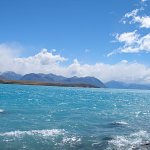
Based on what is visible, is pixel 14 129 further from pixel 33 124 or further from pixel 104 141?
pixel 104 141

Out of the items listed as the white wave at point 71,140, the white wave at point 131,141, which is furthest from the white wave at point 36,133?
the white wave at point 131,141

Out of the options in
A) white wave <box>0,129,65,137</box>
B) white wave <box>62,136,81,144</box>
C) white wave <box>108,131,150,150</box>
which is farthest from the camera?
white wave <box>0,129,65,137</box>

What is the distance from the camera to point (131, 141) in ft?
121

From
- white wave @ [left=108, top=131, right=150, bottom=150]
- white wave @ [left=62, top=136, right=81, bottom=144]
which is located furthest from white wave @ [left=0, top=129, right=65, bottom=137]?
white wave @ [left=108, top=131, right=150, bottom=150]

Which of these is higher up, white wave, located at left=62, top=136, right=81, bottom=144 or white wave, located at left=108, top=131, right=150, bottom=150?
white wave, located at left=108, top=131, right=150, bottom=150

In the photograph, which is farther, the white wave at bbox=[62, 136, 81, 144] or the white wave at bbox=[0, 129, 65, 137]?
the white wave at bbox=[0, 129, 65, 137]

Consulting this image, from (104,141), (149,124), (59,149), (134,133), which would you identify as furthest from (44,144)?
(149,124)

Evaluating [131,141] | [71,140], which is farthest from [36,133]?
[131,141]

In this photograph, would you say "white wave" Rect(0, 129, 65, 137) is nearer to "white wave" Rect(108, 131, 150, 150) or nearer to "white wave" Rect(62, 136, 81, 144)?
"white wave" Rect(62, 136, 81, 144)

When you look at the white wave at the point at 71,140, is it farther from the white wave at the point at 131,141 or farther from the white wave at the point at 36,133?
the white wave at the point at 131,141

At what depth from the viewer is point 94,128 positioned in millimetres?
45969

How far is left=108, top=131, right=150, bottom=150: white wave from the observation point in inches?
1318

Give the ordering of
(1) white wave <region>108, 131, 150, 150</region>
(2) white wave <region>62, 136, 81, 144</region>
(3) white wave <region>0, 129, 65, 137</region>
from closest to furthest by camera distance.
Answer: (1) white wave <region>108, 131, 150, 150</region>, (2) white wave <region>62, 136, 81, 144</region>, (3) white wave <region>0, 129, 65, 137</region>

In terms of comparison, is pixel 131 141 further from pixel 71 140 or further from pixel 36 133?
pixel 36 133
